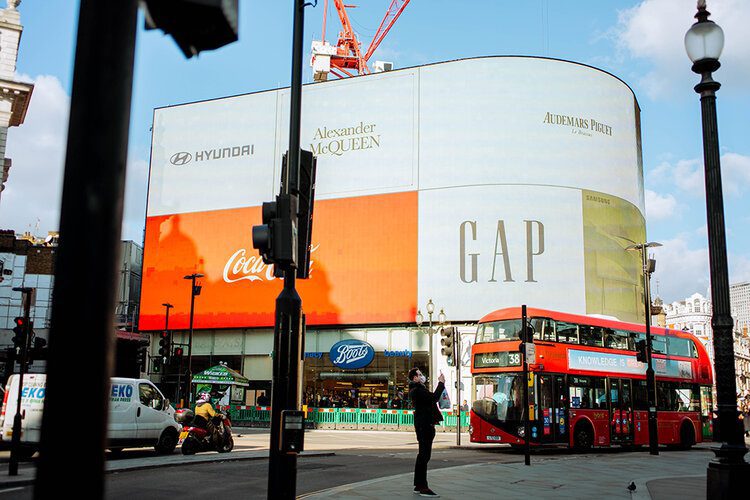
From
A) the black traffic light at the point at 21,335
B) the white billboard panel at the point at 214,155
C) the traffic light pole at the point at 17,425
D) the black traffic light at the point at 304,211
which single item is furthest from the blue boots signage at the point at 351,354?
the black traffic light at the point at 304,211

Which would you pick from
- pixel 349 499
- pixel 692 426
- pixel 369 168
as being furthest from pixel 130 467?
pixel 369 168

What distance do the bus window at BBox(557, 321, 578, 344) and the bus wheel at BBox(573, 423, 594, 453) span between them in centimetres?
273

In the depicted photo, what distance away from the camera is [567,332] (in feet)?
76.2

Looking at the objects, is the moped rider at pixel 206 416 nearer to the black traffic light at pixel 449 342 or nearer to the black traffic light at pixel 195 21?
the black traffic light at pixel 449 342

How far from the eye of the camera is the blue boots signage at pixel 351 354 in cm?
4406

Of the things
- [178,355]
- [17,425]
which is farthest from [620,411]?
[17,425]

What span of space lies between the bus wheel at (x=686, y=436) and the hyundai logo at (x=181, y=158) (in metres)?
38.0

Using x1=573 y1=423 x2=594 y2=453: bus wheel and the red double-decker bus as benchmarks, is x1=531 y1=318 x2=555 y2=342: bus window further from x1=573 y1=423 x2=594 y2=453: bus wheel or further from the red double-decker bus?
x1=573 y1=423 x2=594 y2=453: bus wheel

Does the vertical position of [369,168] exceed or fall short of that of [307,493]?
it exceeds it

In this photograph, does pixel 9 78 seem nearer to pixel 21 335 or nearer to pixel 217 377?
pixel 217 377

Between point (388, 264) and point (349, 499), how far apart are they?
35.3m

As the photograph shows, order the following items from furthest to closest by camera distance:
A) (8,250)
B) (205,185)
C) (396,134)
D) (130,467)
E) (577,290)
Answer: (8,250) < (205,185) < (396,134) < (577,290) < (130,467)

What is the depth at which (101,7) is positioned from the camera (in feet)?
7.89

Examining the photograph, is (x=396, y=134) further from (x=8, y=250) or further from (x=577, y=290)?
(x=8, y=250)
